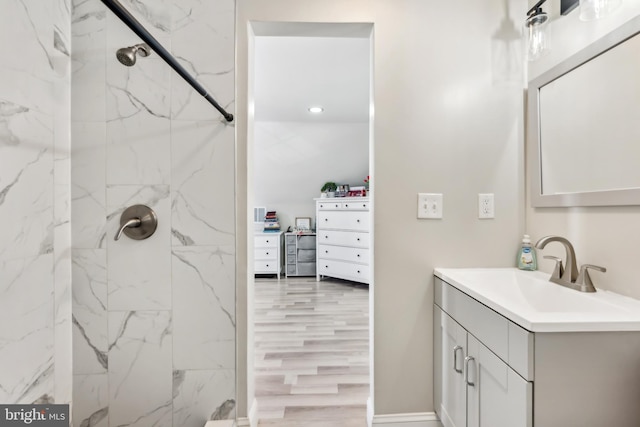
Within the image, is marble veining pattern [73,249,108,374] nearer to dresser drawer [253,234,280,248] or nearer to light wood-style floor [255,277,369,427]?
light wood-style floor [255,277,369,427]

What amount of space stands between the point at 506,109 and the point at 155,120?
5.35 feet

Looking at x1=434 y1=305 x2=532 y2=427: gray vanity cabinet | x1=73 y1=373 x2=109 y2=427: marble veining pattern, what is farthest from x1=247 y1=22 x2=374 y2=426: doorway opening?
x1=73 y1=373 x2=109 y2=427: marble veining pattern

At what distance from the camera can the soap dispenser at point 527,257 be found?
5.03 ft

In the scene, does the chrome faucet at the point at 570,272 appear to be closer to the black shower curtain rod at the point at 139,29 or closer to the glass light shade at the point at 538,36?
the glass light shade at the point at 538,36

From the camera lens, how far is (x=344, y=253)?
16.0ft

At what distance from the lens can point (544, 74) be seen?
4.77ft

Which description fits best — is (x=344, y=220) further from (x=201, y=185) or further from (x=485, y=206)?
(x=201, y=185)

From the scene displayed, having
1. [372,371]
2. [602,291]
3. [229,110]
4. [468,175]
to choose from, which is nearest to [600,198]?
[602,291]

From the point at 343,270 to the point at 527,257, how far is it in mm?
3452

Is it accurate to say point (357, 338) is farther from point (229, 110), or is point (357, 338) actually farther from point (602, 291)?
point (229, 110)

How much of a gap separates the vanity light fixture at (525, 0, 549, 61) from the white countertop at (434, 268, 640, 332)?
1003 mm

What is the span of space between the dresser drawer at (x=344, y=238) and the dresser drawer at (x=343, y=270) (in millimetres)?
304

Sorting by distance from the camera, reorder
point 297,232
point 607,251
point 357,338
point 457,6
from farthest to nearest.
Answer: point 297,232, point 357,338, point 457,6, point 607,251

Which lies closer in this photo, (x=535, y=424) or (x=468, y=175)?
(x=535, y=424)
